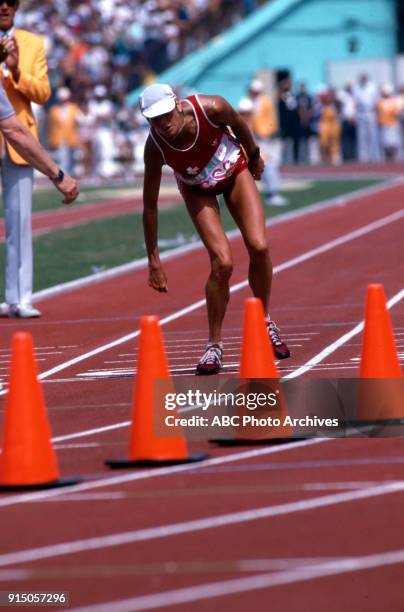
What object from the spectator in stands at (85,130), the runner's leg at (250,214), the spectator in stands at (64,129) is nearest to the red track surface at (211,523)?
the runner's leg at (250,214)

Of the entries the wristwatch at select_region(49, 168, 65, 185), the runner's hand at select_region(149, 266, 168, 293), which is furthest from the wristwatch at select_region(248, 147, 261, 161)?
the wristwatch at select_region(49, 168, 65, 185)

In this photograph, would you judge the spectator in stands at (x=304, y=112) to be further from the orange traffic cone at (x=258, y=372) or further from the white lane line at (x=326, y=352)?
the orange traffic cone at (x=258, y=372)

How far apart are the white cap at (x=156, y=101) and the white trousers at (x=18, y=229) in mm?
4713

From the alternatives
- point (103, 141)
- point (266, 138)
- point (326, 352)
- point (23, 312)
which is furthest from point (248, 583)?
point (103, 141)

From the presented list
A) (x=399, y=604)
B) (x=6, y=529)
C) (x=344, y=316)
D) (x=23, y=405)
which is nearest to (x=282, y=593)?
(x=399, y=604)

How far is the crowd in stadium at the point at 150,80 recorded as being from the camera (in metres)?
48.1

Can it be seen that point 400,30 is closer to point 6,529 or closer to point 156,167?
point 156,167

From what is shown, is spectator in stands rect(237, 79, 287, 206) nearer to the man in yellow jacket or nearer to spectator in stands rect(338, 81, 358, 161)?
the man in yellow jacket

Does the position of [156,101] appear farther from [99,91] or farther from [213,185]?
[99,91]

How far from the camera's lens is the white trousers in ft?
50.1

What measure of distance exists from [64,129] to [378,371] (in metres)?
35.8

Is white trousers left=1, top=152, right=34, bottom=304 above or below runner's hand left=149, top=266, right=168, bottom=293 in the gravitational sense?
below

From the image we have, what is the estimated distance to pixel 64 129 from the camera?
44625 millimetres

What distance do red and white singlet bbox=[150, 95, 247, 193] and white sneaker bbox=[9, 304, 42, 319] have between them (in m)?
4.11
